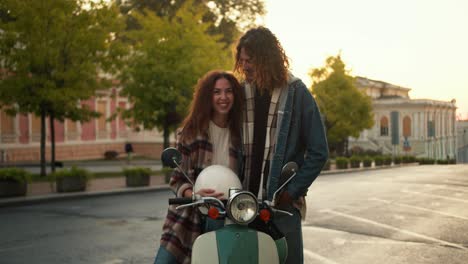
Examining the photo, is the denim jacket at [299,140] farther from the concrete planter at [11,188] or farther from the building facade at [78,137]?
the building facade at [78,137]

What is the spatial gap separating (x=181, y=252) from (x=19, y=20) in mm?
18747

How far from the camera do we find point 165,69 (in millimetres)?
27641

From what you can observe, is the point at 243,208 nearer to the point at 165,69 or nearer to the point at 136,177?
the point at 136,177

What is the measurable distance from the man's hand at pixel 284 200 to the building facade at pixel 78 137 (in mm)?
24616

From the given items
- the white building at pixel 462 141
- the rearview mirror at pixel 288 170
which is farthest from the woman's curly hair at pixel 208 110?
the white building at pixel 462 141

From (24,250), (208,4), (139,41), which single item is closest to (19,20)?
(139,41)

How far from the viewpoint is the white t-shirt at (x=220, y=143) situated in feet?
12.5

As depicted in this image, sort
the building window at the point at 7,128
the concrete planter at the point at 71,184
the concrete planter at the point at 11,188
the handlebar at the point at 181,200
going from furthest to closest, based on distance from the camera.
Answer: the building window at the point at 7,128 < the concrete planter at the point at 71,184 < the concrete planter at the point at 11,188 < the handlebar at the point at 181,200

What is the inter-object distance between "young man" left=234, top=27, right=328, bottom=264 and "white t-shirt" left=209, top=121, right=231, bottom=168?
13 cm

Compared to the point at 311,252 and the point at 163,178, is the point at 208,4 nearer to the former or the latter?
the point at 163,178

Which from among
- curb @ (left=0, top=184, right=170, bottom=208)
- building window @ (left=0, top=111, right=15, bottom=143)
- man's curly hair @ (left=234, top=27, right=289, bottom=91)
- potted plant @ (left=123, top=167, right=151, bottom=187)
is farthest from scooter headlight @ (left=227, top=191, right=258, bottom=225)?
building window @ (left=0, top=111, right=15, bottom=143)

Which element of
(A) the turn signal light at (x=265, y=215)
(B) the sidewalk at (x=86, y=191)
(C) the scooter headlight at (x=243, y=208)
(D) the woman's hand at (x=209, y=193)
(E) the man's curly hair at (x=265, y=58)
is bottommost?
(B) the sidewalk at (x=86, y=191)

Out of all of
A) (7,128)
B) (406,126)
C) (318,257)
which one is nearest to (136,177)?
(318,257)

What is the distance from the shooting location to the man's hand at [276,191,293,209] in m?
3.54
